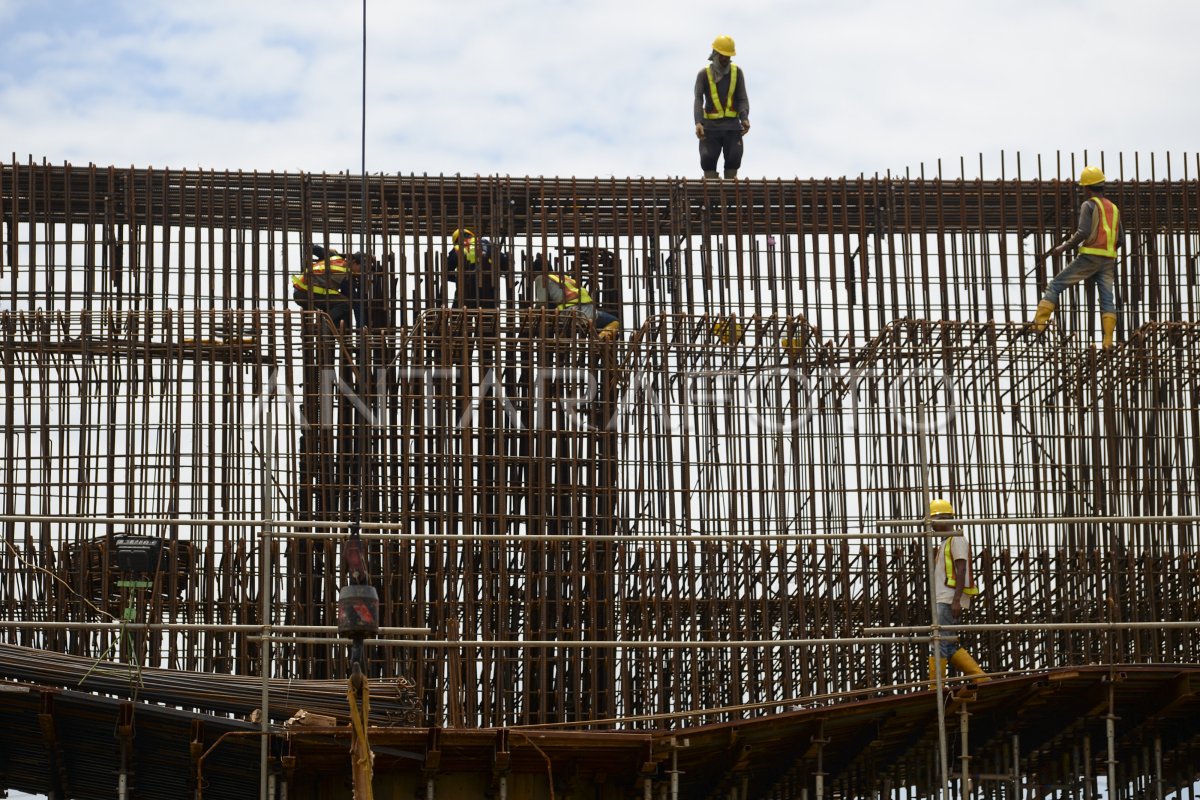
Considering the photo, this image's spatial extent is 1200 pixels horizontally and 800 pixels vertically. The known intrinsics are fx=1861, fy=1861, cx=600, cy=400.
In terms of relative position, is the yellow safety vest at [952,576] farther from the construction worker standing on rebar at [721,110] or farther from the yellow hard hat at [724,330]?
the construction worker standing on rebar at [721,110]

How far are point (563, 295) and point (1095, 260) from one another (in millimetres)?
5542

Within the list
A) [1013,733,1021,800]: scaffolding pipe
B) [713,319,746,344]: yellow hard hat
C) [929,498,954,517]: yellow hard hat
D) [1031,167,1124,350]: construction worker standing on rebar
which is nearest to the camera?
[1013,733,1021,800]: scaffolding pipe

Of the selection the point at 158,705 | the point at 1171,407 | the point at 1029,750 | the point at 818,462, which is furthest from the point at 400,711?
the point at 1171,407

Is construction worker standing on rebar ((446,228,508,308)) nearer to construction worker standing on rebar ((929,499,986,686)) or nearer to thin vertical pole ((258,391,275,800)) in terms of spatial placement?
thin vertical pole ((258,391,275,800))

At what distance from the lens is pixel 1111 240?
19312 millimetres

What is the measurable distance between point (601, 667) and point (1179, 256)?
8.45 m

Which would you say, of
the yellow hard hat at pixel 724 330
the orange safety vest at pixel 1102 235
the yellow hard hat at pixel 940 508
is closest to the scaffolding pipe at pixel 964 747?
the yellow hard hat at pixel 940 508

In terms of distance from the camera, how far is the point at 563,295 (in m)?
18.9

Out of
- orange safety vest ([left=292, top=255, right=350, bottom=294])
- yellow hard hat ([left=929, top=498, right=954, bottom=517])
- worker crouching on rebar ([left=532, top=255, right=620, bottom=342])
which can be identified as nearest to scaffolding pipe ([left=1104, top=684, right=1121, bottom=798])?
yellow hard hat ([left=929, top=498, right=954, bottom=517])

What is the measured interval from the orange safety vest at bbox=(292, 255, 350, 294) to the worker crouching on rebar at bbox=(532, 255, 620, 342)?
199 cm

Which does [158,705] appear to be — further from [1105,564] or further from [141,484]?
[1105,564]

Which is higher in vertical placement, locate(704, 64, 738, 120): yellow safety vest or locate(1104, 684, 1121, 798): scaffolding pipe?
locate(704, 64, 738, 120): yellow safety vest

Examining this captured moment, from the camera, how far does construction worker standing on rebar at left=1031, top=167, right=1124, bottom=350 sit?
1920cm

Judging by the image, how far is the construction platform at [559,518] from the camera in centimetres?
1498
